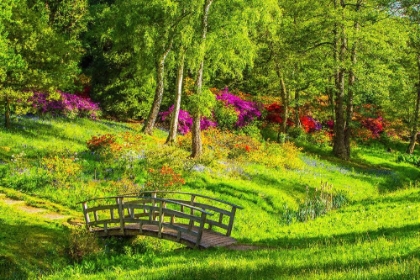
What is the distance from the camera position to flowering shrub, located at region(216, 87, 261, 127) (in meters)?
33.6

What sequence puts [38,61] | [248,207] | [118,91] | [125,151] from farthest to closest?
[118,91] < [38,61] < [125,151] < [248,207]

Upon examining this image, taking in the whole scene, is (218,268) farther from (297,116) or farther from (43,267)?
(297,116)

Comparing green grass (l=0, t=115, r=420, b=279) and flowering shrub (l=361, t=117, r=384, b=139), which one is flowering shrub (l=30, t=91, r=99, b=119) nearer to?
green grass (l=0, t=115, r=420, b=279)

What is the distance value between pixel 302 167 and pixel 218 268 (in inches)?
693

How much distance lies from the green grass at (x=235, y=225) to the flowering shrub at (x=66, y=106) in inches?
58.1

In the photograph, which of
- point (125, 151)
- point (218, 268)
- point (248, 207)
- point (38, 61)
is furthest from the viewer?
point (38, 61)

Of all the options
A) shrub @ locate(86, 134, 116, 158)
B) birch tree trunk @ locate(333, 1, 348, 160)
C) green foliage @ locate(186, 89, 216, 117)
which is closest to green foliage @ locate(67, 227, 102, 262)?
shrub @ locate(86, 134, 116, 158)

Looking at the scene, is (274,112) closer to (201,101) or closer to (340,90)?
(340,90)

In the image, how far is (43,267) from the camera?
11.1 m

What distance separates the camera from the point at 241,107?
3419 centimetres

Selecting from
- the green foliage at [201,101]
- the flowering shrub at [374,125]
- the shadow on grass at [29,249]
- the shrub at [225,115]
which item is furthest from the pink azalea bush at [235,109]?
the shadow on grass at [29,249]

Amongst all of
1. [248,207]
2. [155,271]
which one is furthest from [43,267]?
[248,207]

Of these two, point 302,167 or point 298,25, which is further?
point 298,25

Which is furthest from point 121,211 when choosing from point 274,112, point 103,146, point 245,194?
point 274,112
